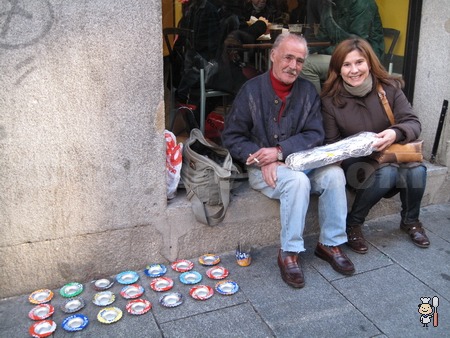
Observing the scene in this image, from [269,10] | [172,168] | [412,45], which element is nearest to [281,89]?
[172,168]

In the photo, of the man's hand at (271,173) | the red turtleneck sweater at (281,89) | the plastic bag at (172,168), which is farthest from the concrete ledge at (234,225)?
the red turtleneck sweater at (281,89)

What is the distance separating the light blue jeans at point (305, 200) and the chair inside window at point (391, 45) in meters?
1.61

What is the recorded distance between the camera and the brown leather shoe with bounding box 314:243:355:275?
10.1 ft

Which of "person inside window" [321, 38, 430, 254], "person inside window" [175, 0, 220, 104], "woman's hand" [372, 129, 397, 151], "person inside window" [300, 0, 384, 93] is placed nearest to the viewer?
"woman's hand" [372, 129, 397, 151]

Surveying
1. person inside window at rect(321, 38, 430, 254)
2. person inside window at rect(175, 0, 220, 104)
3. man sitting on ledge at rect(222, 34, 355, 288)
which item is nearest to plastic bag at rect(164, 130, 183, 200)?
man sitting on ledge at rect(222, 34, 355, 288)

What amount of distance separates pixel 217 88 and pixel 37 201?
1.78 m

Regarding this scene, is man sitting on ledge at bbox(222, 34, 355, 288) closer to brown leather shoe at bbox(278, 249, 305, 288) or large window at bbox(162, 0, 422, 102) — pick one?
brown leather shoe at bbox(278, 249, 305, 288)

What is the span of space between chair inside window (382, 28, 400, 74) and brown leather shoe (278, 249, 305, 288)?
82.8 inches

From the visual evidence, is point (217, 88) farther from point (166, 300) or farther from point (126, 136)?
point (166, 300)

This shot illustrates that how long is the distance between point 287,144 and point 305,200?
1.23ft

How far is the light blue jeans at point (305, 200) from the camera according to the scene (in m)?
2.97

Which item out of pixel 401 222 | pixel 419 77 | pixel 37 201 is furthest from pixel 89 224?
pixel 419 77

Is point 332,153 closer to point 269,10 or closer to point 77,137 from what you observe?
point 77,137

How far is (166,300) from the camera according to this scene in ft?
9.16
